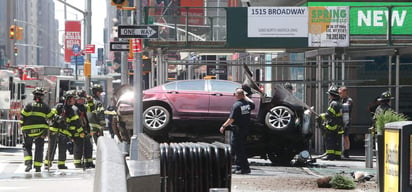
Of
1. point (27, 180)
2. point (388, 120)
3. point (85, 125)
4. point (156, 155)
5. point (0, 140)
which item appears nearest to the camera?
point (156, 155)

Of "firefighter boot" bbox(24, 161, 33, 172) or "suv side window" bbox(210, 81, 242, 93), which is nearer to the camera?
"firefighter boot" bbox(24, 161, 33, 172)

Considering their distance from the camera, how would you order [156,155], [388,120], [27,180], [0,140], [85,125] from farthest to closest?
[0,140] < [85,125] < [27,180] < [388,120] < [156,155]

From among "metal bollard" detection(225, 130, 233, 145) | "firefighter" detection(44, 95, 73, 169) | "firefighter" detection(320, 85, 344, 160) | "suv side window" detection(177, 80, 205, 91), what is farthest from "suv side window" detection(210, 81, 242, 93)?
"firefighter" detection(44, 95, 73, 169)

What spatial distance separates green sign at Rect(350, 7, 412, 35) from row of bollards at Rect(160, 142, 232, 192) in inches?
475

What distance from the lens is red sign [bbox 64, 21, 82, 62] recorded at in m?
55.6

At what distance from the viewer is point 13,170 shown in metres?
17.5

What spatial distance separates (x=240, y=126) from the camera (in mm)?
14727

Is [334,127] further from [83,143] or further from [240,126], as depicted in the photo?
[83,143]

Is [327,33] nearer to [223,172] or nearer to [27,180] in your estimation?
[27,180]

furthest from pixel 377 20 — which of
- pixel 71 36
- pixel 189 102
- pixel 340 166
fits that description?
pixel 71 36

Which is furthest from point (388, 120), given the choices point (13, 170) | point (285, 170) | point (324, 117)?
point (13, 170)

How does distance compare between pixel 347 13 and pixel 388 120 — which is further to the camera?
pixel 347 13

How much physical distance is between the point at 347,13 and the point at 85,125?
23.9 ft

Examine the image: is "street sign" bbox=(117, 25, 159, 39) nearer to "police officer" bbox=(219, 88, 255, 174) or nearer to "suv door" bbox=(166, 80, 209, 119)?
"suv door" bbox=(166, 80, 209, 119)
